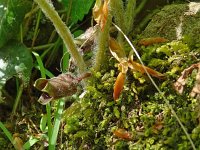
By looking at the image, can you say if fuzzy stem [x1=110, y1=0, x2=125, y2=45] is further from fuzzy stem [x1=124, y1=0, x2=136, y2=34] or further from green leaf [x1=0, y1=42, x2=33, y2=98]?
green leaf [x1=0, y1=42, x2=33, y2=98]

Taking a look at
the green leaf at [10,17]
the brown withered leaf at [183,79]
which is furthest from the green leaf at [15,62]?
the brown withered leaf at [183,79]

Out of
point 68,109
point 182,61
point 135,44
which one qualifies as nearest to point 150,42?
point 135,44

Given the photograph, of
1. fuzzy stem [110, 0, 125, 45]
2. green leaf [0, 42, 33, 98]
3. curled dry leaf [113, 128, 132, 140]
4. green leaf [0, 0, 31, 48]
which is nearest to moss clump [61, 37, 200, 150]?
curled dry leaf [113, 128, 132, 140]

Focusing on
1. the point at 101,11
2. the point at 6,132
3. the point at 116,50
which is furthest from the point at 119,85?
the point at 6,132

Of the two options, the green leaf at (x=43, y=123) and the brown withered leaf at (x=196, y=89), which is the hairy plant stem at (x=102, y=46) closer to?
the green leaf at (x=43, y=123)

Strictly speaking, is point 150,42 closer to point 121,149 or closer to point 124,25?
point 124,25
